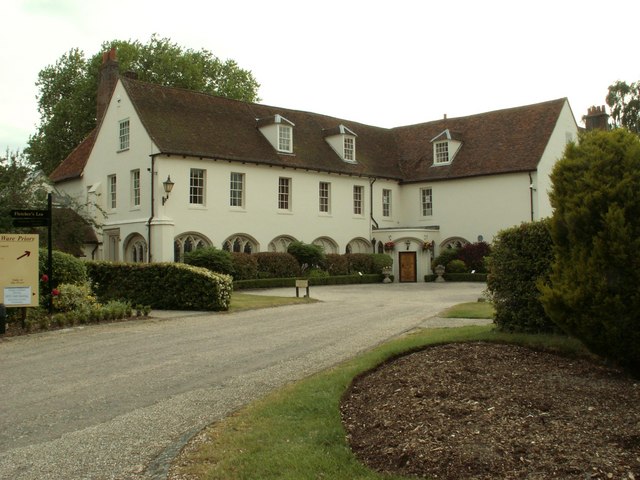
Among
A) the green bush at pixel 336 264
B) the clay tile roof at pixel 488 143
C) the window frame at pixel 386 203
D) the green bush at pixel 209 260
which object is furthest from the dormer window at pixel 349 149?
the green bush at pixel 209 260

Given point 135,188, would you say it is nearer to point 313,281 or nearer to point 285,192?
point 285,192

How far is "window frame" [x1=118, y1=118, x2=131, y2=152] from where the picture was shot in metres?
33.4

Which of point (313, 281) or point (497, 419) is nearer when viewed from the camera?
point (497, 419)

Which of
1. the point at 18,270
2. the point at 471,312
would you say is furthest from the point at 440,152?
the point at 18,270

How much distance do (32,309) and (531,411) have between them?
14472 millimetres

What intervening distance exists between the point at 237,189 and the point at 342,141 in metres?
9.00

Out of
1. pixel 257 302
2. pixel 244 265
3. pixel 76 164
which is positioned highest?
pixel 76 164

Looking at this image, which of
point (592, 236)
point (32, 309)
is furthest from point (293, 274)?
point (592, 236)

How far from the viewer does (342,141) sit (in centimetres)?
4028

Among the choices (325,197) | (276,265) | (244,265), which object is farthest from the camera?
(325,197)

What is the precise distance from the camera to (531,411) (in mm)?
5727

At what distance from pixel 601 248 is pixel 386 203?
35617mm

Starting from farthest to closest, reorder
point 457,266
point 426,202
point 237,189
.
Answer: point 426,202, point 457,266, point 237,189

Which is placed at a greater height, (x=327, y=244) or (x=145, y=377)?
(x=327, y=244)
